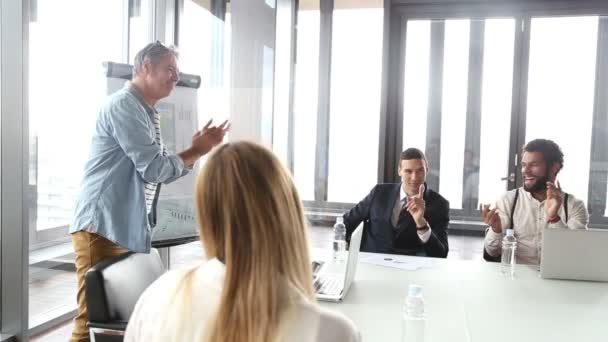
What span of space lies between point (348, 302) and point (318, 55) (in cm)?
356

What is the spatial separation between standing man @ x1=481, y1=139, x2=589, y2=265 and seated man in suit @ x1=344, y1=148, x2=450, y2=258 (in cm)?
32

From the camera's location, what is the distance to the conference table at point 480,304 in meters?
1.66

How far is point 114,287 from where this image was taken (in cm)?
162

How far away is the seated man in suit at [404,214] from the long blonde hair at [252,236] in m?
2.18

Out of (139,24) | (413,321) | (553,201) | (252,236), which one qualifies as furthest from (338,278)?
(139,24)

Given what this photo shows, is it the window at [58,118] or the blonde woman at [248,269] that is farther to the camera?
the window at [58,118]

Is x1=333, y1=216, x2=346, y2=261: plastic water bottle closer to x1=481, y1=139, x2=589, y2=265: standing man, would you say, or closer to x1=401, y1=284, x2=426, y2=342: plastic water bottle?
x1=481, y1=139, x2=589, y2=265: standing man

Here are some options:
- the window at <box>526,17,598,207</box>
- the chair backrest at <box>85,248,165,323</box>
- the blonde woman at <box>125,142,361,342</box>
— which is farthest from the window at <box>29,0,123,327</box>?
the window at <box>526,17,598,207</box>

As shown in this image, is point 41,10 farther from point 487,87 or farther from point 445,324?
point 487,87

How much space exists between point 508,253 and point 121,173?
193cm

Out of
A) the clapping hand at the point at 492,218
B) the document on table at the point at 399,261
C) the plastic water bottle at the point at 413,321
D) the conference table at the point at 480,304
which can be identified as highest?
the clapping hand at the point at 492,218

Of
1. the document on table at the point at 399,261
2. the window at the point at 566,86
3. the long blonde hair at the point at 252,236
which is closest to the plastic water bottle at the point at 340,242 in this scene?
the document on table at the point at 399,261

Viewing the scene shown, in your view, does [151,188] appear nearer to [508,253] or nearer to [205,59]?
[508,253]

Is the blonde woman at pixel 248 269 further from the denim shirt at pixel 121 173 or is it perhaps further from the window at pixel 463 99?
the window at pixel 463 99
